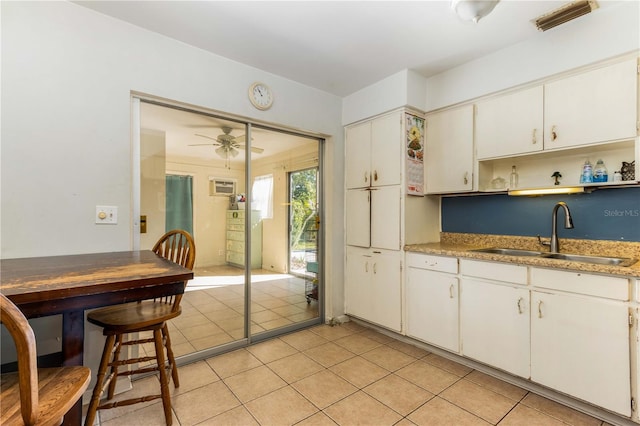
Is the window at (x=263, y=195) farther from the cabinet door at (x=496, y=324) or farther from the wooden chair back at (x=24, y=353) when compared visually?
the wooden chair back at (x=24, y=353)

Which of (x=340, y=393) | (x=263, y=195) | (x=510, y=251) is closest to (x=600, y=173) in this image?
(x=510, y=251)

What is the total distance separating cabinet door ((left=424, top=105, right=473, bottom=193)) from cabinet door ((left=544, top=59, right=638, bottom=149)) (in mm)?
597

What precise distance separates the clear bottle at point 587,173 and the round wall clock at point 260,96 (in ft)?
8.66

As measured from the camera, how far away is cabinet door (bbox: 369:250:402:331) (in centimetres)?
292

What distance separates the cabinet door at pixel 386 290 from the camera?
2916mm

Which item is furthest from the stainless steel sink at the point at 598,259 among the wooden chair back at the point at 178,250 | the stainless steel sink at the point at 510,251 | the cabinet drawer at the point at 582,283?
the wooden chair back at the point at 178,250

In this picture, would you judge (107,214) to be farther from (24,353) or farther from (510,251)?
(510,251)

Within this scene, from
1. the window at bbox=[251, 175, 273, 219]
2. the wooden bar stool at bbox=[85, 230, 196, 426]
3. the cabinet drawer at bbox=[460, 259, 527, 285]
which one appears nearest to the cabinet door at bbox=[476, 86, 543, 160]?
the cabinet drawer at bbox=[460, 259, 527, 285]

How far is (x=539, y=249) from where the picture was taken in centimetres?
256

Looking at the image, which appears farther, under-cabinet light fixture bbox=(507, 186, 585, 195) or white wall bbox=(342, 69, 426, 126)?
white wall bbox=(342, 69, 426, 126)

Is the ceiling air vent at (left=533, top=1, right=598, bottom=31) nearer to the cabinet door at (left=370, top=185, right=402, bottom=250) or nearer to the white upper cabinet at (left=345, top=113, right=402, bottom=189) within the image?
the white upper cabinet at (left=345, top=113, right=402, bottom=189)

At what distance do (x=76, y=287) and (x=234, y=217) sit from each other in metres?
1.76

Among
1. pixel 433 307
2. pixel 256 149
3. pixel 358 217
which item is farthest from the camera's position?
pixel 358 217

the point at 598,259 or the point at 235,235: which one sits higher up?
the point at 235,235
